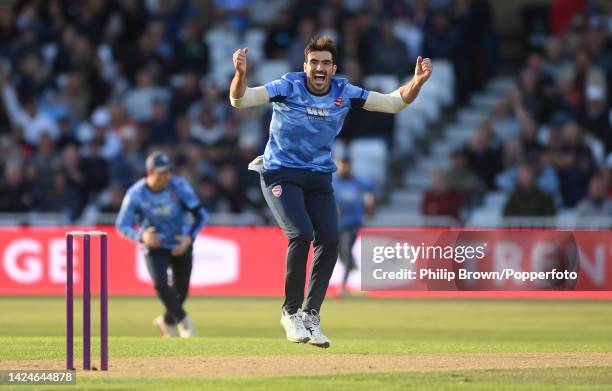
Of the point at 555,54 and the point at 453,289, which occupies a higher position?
the point at 555,54

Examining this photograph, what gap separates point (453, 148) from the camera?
28828mm

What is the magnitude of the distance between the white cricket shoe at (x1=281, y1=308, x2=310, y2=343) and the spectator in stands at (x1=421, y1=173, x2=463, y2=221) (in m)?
13.2

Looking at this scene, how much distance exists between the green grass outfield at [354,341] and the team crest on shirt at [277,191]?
1393 millimetres

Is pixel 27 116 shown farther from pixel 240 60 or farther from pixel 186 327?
pixel 240 60

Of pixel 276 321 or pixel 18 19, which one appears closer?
pixel 276 321

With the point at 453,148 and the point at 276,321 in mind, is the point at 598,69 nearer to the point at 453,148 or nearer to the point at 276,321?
the point at 453,148

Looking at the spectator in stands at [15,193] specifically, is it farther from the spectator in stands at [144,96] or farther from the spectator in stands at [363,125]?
the spectator in stands at [363,125]

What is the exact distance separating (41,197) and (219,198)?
10.7 ft

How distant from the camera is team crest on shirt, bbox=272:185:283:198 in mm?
12750

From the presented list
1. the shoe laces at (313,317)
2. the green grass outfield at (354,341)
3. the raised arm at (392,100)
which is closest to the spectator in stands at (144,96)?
the green grass outfield at (354,341)

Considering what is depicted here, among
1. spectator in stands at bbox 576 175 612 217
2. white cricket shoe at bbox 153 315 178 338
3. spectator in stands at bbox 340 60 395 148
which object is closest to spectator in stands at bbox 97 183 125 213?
spectator in stands at bbox 340 60 395 148

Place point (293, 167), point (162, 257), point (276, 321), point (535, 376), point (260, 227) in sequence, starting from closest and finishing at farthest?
point (535, 376) < point (293, 167) < point (162, 257) < point (276, 321) < point (260, 227)

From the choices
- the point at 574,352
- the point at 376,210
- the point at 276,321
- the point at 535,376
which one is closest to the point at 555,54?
the point at 376,210

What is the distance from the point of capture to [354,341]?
15.4 metres
